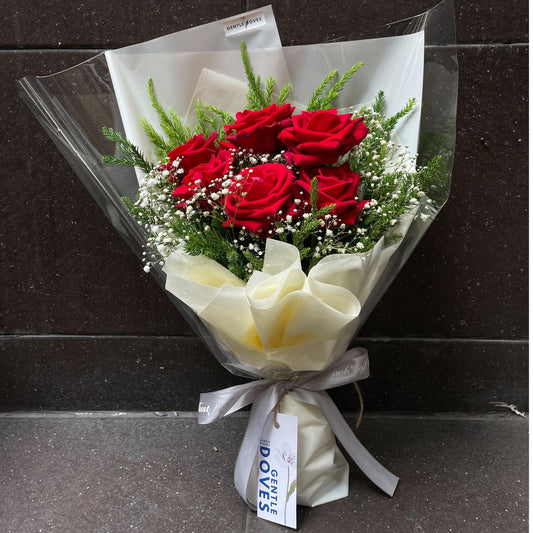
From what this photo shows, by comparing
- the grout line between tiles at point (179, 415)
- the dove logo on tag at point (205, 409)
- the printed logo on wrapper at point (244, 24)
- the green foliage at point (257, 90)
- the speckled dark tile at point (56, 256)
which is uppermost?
the printed logo on wrapper at point (244, 24)

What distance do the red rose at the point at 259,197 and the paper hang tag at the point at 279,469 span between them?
14.8 inches

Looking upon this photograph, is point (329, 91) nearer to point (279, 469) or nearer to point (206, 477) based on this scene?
point (279, 469)

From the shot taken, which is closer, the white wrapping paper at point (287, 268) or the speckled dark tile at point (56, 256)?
the white wrapping paper at point (287, 268)

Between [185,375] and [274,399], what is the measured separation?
48cm

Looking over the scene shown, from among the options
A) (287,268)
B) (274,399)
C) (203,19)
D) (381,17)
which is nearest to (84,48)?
(203,19)

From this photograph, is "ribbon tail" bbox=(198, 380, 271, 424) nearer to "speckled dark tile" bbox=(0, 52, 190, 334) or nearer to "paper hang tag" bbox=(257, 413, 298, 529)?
"paper hang tag" bbox=(257, 413, 298, 529)

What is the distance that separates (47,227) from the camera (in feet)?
4.58

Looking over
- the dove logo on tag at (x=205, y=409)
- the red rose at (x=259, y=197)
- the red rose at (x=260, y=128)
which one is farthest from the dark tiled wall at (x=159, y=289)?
the red rose at (x=259, y=197)

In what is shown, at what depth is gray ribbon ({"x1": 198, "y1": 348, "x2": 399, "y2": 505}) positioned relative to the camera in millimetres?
1039

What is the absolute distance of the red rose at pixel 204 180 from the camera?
0.90m

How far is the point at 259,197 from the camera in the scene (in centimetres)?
89

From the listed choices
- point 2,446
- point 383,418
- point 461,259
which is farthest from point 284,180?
point 2,446

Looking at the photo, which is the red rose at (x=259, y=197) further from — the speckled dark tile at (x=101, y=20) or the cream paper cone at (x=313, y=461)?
the speckled dark tile at (x=101, y=20)

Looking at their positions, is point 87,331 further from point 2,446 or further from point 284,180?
point 284,180
